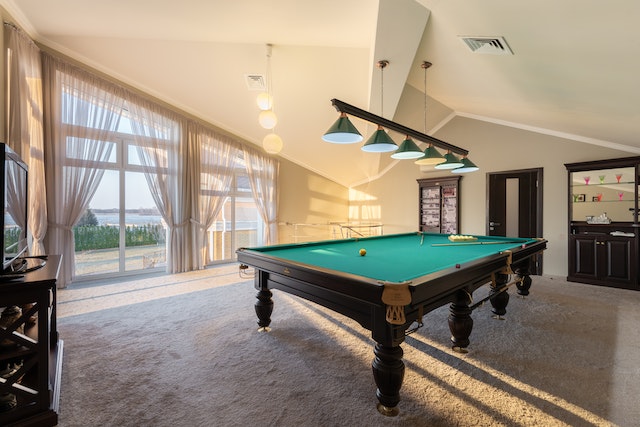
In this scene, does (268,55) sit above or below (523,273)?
above

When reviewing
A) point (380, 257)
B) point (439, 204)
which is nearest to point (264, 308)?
point (380, 257)

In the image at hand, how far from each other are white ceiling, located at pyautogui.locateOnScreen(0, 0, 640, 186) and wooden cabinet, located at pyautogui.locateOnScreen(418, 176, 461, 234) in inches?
64.8

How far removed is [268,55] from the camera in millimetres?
4039

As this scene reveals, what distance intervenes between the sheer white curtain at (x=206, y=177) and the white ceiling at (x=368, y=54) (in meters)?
0.50

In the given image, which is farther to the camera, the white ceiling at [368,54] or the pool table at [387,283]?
the white ceiling at [368,54]

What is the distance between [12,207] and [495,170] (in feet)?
23.2

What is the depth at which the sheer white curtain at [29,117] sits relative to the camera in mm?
3477

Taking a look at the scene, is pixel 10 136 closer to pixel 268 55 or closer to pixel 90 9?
pixel 90 9

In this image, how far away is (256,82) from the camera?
459 cm

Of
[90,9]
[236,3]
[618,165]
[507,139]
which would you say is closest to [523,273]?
[618,165]

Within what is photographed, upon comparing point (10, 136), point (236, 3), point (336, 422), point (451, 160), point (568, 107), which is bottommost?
point (336, 422)

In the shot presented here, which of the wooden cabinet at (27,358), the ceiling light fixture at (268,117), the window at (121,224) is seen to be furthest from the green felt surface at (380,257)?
the window at (121,224)

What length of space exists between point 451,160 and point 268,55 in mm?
2914

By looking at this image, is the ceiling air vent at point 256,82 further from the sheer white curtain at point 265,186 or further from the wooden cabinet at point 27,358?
the wooden cabinet at point 27,358
